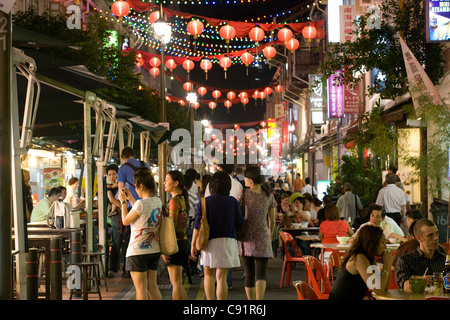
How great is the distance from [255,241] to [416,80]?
7.50 meters

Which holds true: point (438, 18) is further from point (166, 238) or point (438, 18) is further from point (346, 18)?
point (346, 18)

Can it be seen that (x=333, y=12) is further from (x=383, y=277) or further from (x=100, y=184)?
(x=383, y=277)

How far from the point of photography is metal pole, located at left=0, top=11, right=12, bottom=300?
6625 mm

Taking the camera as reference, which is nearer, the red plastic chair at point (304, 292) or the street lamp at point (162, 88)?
the red plastic chair at point (304, 292)

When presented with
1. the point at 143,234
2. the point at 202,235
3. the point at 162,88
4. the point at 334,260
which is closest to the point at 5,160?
the point at 143,234

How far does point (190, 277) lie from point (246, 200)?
451 centimetres

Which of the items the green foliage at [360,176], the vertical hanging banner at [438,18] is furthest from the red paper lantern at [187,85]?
the vertical hanging banner at [438,18]

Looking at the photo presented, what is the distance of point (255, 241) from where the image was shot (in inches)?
375

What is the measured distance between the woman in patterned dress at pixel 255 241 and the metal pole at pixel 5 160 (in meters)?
3.78

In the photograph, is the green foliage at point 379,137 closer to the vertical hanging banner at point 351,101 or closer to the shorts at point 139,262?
the vertical hanging banner at point 351,101

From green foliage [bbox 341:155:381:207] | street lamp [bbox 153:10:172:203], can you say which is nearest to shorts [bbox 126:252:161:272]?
green foliage [bbox 341:155:381:207]

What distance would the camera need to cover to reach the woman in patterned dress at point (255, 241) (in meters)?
9.51

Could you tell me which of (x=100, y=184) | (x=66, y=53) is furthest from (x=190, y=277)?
(x=66, y=53)
